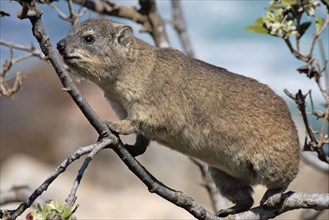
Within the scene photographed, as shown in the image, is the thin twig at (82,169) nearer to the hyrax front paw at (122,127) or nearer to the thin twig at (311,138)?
the hyrax front paw at (122,127)

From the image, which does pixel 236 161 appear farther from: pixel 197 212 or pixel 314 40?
pixel 314 40

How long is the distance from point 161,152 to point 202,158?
25.9 ft

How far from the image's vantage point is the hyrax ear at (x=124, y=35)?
4777 mm

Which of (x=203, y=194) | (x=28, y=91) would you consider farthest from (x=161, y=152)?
(x=28, y=91)

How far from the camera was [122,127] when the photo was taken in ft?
14.1

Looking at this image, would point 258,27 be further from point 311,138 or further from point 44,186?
point 44,186

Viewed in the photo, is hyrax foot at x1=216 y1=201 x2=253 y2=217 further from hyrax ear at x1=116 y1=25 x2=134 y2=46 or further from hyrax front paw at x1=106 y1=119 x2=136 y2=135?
hyrax ear at x1=116 y1=25 x2=134 y2=46

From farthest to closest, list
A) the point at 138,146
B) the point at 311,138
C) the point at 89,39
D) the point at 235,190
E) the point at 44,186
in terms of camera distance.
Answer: the point at 235,190 → the point at 89,39 → the point at 138,146 → the point at 311,138 → the point at 44,186

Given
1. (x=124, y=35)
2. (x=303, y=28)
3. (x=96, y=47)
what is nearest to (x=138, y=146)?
(x=96, y=47)

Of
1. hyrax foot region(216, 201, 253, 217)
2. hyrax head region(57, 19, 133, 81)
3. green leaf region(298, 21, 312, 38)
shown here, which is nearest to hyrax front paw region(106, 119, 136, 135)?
hyrax head region(57, 19, 133, 81)

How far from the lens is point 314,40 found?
418cm

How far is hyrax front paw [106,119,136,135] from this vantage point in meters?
4.20

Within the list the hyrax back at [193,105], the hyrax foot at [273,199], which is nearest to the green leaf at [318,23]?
the hyrax back at [193,105]

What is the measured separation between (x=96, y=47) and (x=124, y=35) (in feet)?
0.87
